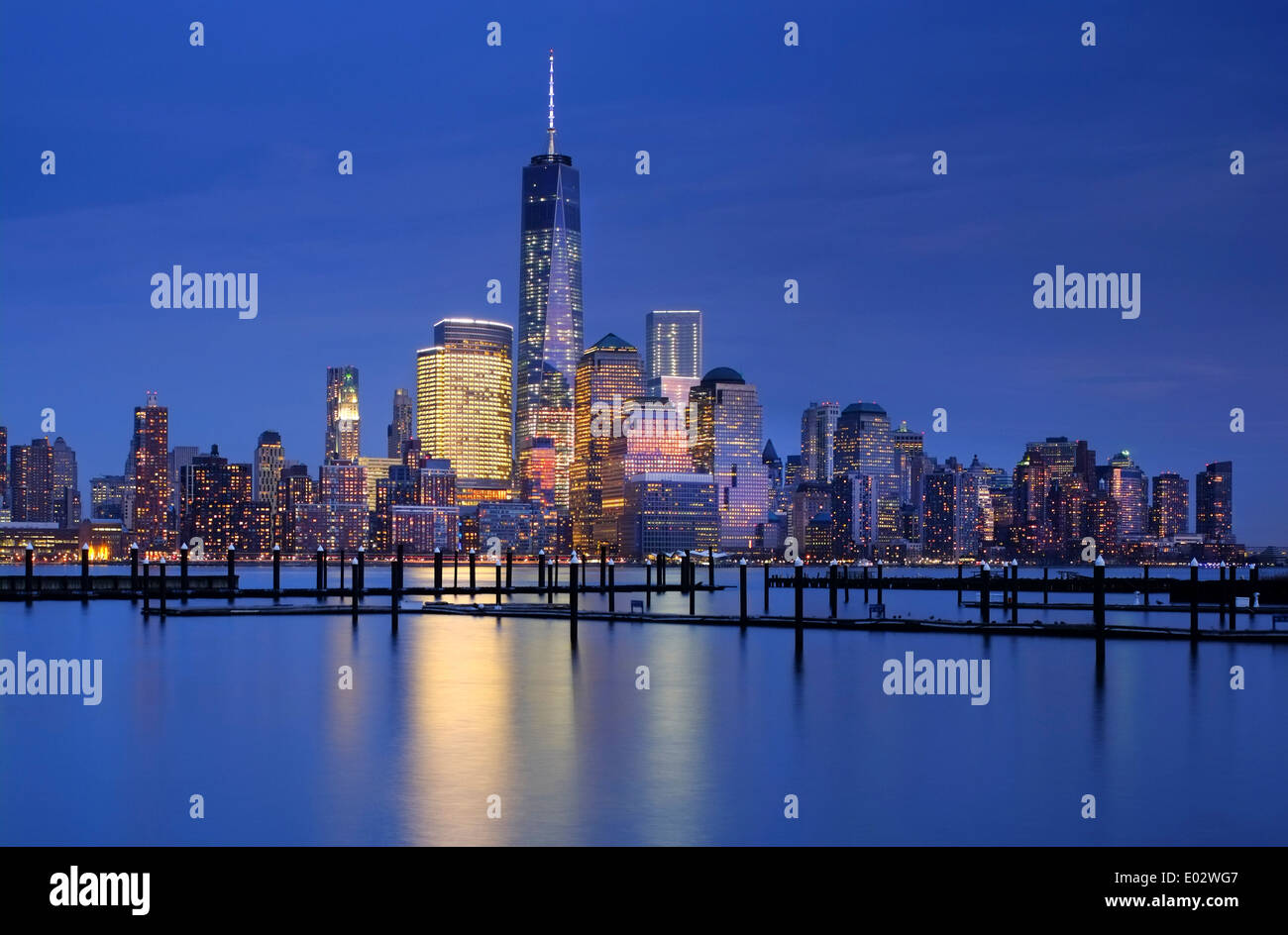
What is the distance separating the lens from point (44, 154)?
4272cm

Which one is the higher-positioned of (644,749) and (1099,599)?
(1099,599)

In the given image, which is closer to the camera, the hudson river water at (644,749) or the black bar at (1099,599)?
the hudson river water at (644,749)

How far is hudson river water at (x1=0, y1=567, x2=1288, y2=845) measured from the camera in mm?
26547

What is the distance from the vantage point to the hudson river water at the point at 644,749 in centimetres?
2655

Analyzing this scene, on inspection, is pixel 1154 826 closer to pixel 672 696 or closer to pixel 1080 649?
pixel 672 696

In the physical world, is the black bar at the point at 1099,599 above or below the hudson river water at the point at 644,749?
above

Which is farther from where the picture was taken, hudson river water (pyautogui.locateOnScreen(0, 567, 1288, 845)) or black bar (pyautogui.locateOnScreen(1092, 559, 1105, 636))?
black bar (pyautogui.locateOnScreen(1092, 559, 1105, 636))

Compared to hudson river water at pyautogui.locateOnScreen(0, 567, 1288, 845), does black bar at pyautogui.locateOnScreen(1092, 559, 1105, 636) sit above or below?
above

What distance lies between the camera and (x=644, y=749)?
118 ft

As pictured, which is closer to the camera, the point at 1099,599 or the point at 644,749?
the point at 644,749
